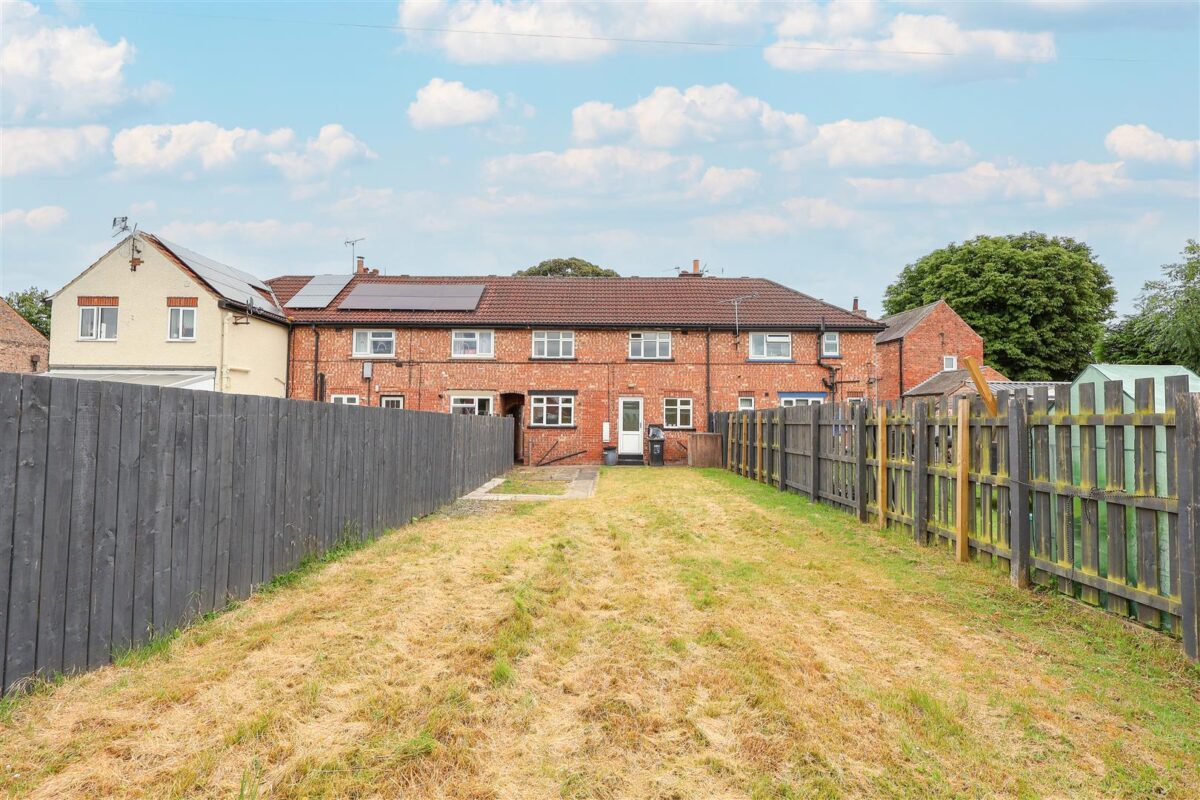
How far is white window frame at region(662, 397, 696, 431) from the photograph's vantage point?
1061 inches

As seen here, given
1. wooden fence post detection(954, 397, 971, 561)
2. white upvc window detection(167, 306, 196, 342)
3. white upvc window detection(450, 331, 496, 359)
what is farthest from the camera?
white upvc window detection(450, 331, 496, 359)

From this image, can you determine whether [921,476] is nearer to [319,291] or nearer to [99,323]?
[319,291]

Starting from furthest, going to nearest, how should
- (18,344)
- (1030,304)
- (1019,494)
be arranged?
(1030,304) < (18,344) < (1019,494)

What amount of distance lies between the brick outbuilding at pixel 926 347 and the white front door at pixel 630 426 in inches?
637

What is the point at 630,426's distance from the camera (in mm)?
27141

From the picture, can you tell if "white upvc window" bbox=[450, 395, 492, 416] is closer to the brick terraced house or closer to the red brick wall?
the brick terraced house

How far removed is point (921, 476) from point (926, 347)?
31835 mm

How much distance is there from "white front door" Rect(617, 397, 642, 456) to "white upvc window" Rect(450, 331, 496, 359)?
576 cm

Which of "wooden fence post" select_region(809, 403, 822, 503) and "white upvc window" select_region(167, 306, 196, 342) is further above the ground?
"white upvc window" select_region(167, 306, 196, 342)

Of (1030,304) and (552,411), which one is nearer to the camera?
(552,411)

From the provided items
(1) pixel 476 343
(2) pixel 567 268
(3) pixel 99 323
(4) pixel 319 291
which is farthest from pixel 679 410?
(2) pixel 567 268

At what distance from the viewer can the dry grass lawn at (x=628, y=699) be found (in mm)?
2883


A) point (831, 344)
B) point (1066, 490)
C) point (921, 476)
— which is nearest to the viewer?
point (1066, 490)

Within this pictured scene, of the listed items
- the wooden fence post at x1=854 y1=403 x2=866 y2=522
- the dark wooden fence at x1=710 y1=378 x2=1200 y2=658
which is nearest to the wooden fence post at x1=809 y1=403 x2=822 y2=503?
the wooden fence post at x1=854 y1=403 x2=866 y2=522
